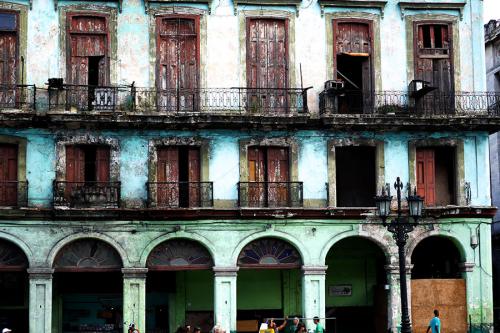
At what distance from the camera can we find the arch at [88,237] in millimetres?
27891

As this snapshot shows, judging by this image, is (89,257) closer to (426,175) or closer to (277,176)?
(277,176)

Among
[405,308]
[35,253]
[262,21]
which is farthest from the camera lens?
[262,21]

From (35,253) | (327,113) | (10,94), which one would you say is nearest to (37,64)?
(10,94)

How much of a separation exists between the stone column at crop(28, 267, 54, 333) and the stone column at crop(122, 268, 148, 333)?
2215mm

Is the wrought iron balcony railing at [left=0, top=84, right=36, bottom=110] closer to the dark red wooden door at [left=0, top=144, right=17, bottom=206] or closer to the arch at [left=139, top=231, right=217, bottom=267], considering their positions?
the dark red wooden door at [left=0, top=144, right=17, bottom=206]

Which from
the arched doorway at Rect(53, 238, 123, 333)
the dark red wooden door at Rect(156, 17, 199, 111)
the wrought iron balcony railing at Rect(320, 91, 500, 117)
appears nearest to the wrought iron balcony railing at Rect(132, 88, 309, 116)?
the dark red wooden door at Rect(156, 17, 199, 111)

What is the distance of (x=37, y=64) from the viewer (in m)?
28.7

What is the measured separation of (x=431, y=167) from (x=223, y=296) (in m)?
7.91

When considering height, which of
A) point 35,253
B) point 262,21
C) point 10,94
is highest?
point 262,21

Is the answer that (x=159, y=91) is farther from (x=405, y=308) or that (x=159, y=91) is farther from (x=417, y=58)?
(x=405, y=308)

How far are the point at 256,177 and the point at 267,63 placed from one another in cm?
367

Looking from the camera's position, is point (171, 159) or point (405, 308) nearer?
point (405, 308)

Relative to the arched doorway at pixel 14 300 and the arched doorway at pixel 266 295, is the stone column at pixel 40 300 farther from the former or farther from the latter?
the arched doorway at pixel 266 295

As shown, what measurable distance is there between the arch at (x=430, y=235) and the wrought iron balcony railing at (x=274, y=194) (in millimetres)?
3699
